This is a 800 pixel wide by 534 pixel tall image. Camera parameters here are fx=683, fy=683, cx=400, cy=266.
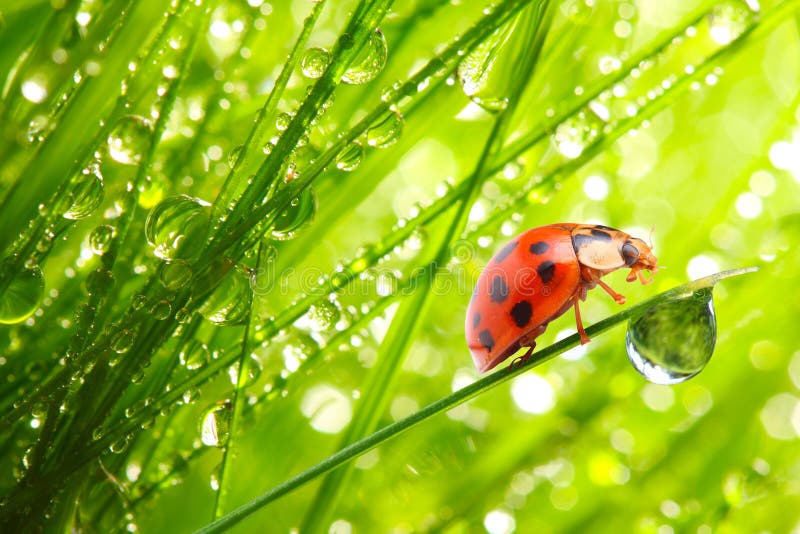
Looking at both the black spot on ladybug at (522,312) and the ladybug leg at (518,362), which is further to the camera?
the black spot on ladybug at (522,312)

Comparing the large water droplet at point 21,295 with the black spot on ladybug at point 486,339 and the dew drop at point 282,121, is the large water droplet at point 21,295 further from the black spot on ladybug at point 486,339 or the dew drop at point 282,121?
the black spot on ladybug at point 486,339

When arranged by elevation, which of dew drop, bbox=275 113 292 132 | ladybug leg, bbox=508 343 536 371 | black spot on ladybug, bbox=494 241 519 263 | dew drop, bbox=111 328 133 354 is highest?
black spot on ladybug, bbox=494 241 519 263

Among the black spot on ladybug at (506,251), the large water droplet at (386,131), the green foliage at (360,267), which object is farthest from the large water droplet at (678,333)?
the black spot on ladybug at (506,251)

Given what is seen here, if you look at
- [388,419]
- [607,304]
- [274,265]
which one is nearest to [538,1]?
[274,265]

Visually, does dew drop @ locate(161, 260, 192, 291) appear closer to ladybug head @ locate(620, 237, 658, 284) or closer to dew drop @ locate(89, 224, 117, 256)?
dew drop @ locate(89, 224, 117, 256)

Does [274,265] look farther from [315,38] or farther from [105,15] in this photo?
[315,38]

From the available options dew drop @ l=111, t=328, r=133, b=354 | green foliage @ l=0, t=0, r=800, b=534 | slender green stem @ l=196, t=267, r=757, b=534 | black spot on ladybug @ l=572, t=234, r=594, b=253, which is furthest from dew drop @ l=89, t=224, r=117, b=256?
black spot on ladybug @ l=572, t=234, r=594, b=253
